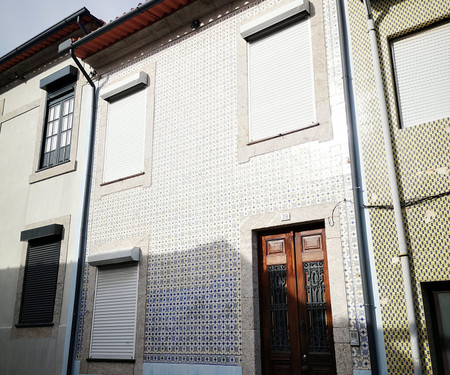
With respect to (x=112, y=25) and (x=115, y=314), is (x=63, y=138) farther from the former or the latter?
(x=115, y=314)

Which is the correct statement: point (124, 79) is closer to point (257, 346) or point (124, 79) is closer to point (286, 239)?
point (286, 239)

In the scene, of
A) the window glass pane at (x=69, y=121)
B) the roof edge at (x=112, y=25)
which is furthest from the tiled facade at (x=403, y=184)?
the window glass pane at (x=69, y=121)

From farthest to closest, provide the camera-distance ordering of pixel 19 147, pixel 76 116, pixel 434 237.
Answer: pixel 19 147, pixel 76 116, pixel 434 237

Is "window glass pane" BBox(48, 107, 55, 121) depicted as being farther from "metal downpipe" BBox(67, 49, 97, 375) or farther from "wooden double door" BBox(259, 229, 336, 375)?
"wooden double door" BBox(259, 229, 336, 375)

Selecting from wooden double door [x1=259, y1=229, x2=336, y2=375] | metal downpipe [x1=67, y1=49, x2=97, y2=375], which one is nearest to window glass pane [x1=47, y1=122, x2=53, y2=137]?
metal downpipe [x1=67, y1=49, x2=97, y2=375]

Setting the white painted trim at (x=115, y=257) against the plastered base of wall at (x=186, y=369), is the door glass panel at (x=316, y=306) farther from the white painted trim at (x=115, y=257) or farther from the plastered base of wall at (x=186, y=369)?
the white painted trim at (x=115, y=257)

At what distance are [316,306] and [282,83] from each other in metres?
3.27

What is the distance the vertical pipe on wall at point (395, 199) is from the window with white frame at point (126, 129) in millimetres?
4329

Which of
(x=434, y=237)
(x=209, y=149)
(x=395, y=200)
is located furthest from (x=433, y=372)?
(x=209, y=149)

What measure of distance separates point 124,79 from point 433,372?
7.15m

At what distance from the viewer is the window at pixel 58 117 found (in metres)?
10.3

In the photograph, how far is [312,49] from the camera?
6.91 meters

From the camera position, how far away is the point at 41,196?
33.2 ft

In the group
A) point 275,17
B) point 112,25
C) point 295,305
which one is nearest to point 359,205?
point 295,305
